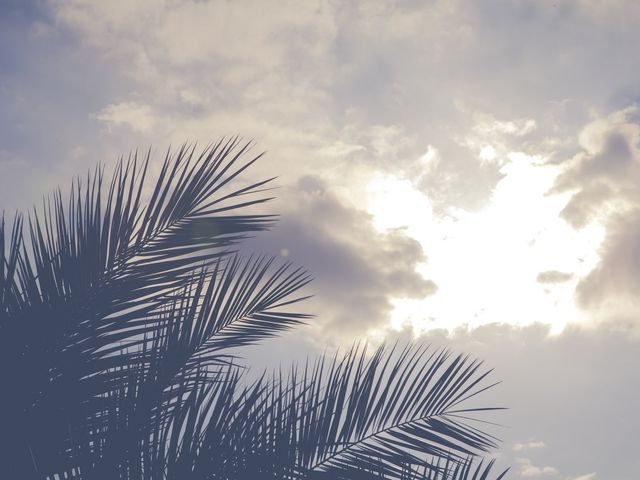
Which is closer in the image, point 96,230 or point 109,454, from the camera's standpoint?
point 109,454

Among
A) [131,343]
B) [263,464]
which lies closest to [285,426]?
[263,464]

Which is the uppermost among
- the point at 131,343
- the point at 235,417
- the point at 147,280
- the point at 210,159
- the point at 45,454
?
the point at 210,159

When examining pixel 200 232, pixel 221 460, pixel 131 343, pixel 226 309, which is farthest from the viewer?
pixel 226 309

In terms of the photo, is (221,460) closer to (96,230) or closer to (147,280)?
(147,280)

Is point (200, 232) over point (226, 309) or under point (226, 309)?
over

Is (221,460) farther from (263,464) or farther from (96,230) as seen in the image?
(96,230)

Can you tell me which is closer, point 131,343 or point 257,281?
point 131,343

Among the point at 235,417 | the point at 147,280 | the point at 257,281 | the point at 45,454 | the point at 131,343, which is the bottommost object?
the point at 45,454

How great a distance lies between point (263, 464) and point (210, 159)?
1.63 metres

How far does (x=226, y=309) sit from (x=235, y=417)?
41.4 inches

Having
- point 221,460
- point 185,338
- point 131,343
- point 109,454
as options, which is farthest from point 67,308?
point 221,460

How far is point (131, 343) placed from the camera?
9.95ft

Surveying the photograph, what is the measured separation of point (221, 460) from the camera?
2.41m

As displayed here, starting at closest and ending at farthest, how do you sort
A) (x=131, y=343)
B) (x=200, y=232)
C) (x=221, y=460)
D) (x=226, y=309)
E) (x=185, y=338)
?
(x=221, y=460)
(x=185, y=338)
(x=131, y=343)
(x=200, y=232)
(x=226, y=309)
